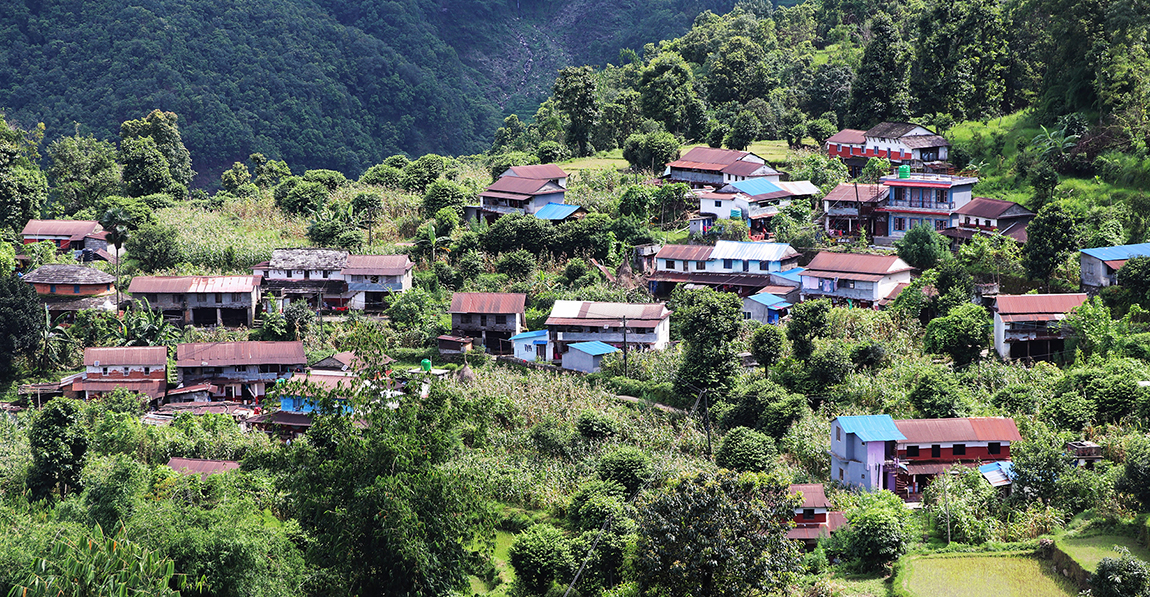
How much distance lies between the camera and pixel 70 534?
66.6 feet

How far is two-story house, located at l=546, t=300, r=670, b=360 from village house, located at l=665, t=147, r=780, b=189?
996 cm

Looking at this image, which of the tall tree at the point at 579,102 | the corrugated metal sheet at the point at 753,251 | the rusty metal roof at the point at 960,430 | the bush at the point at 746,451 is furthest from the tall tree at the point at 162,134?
the rusty metal roof at the point at 960,430

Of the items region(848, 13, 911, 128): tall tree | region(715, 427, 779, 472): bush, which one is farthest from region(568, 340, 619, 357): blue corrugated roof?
region(848, 13, 911, 128): tall tree

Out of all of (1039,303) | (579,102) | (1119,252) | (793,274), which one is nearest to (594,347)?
(793,274)

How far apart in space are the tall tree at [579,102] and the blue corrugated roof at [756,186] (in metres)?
12.9

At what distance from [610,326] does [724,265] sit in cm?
531

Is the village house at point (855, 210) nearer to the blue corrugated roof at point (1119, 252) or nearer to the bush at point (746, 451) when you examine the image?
the blue corrugated roof at point (1119, 252)

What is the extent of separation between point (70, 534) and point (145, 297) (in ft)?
65.1

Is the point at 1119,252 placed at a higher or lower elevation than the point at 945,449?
higher

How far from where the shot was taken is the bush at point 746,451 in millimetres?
25938

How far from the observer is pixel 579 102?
53.1m

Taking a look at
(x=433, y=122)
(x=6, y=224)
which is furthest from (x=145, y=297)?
(x=433, y=122)

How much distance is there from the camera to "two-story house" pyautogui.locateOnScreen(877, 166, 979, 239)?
38.1 meters

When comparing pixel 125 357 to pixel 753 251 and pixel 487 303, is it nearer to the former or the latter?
pixel 487 303
